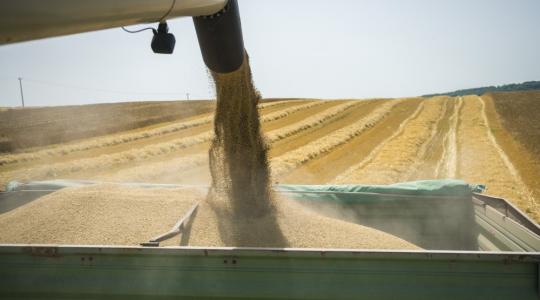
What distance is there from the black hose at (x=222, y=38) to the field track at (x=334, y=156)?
20.2 ft

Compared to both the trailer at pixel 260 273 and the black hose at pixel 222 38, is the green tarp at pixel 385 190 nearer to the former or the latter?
the black hose at pixel 222 38

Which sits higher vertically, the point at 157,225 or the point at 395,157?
the point at 157,225

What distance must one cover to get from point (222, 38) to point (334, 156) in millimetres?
9618

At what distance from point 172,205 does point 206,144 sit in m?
11.0

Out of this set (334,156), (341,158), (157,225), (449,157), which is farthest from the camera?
(334,156)

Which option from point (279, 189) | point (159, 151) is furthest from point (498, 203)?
point (159, 151)

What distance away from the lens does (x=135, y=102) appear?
109 feet

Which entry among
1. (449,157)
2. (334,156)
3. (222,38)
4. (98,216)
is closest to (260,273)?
(222,38)

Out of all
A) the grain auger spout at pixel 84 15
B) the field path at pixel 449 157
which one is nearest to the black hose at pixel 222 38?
the grain auger spout at pixel 84 15

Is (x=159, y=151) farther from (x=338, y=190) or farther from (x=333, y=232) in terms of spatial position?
(x=333, y=232)

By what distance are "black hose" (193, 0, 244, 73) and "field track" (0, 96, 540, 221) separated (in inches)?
243

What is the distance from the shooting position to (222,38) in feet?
10.8

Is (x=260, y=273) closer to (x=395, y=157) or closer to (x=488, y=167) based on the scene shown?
(x=488, y=167)

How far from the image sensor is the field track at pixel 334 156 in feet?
32.0
